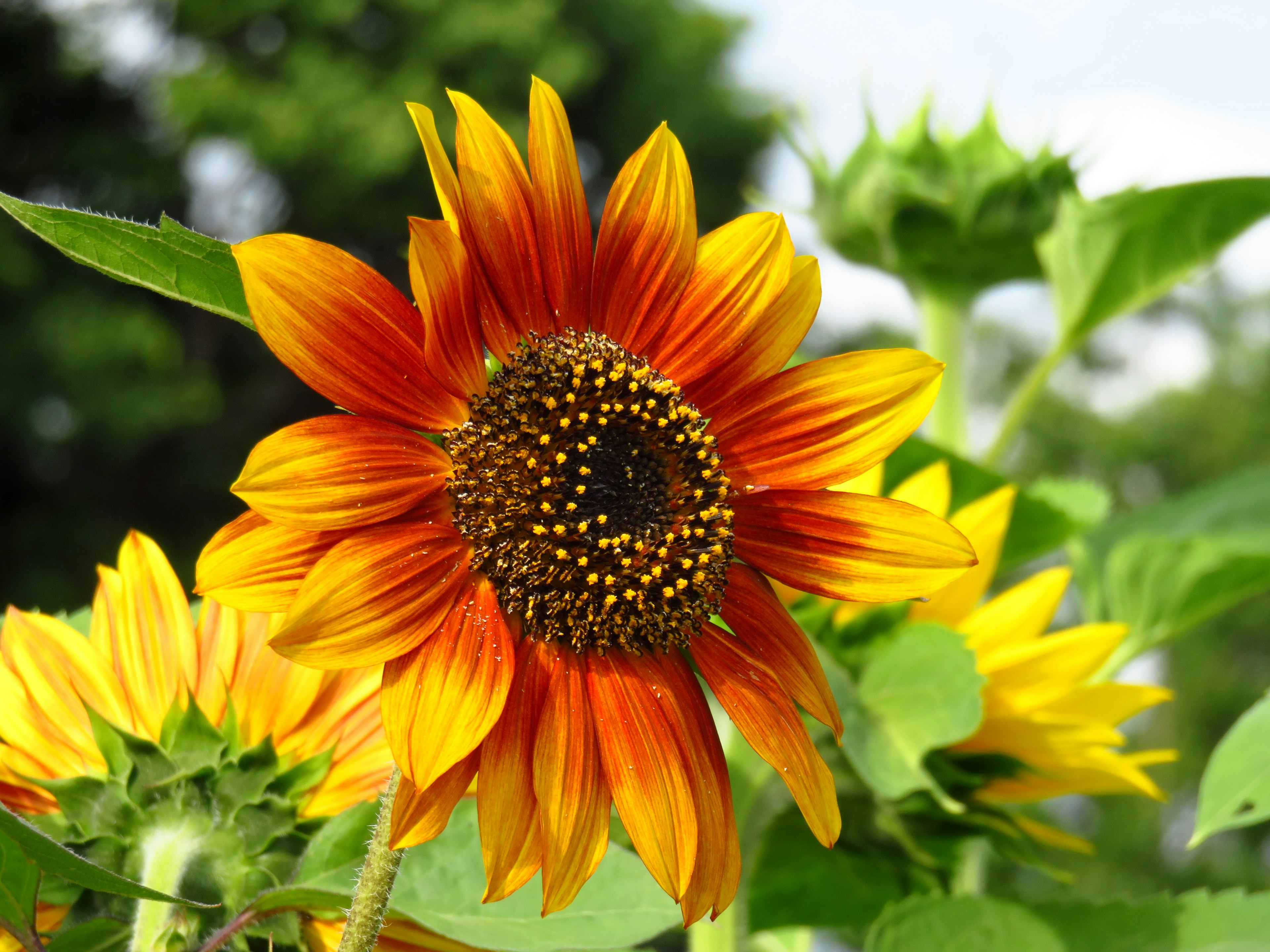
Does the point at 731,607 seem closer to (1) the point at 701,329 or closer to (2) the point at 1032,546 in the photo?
(1) the point at 701,329

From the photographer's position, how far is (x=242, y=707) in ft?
1.40

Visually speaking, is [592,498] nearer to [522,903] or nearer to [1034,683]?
[522,903]

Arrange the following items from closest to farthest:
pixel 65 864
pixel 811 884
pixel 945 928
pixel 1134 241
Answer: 1. pixel 65 864
2. pixel 945 928
3. pixel 811 884
4. pixel 1134 241

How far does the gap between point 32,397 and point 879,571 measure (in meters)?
6.46

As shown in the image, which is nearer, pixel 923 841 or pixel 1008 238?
pixel 923 841

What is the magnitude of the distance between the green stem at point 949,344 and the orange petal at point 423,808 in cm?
66

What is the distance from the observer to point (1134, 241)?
2.61ft

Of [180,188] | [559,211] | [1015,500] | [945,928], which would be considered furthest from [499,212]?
[180,188]

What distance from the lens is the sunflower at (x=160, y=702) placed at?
0.41m

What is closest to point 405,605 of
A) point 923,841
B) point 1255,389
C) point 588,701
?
point 588,701

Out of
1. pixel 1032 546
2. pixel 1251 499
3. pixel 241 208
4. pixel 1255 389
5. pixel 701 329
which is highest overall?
pixel 1255 389

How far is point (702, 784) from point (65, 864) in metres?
0.17

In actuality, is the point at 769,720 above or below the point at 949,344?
below

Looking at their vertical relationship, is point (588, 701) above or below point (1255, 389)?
below
